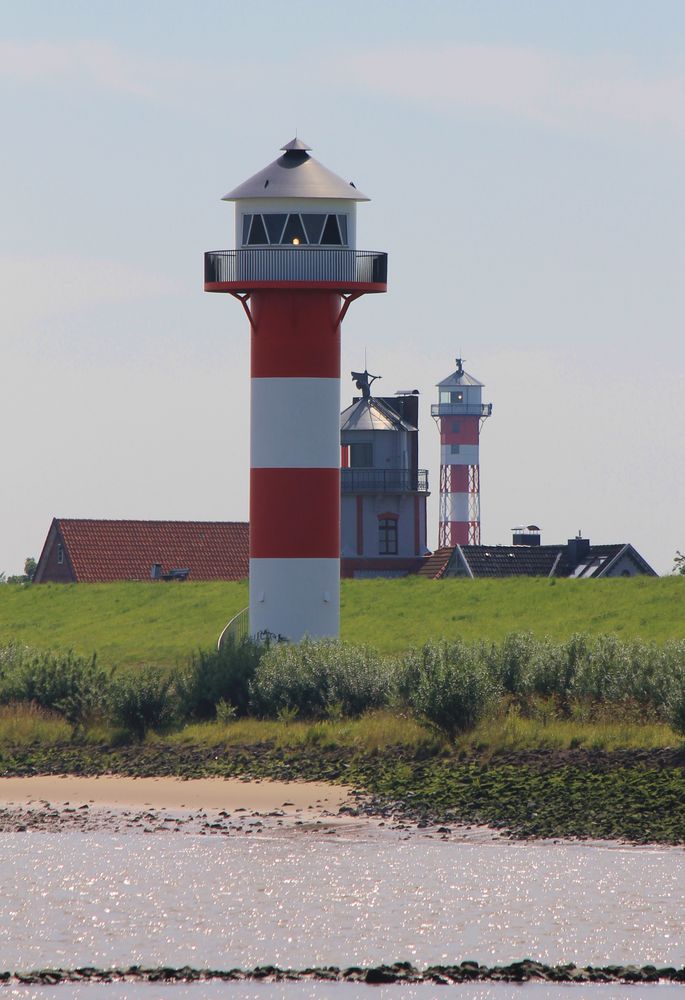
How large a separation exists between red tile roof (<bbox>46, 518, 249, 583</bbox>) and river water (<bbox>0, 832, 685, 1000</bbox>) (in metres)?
46.6

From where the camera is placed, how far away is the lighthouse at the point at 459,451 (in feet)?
386

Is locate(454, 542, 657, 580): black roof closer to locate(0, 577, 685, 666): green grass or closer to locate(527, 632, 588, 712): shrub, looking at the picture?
locate(0, 577, 685, 666): green grass

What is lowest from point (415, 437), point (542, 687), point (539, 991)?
point (539, 991)

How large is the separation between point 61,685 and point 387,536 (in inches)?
1691

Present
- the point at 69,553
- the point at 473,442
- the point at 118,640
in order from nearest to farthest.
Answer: the point at 118,640, the point at 69,553, the point at 473,442

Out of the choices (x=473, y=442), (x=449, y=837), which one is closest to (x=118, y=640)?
(x=449, y=837)

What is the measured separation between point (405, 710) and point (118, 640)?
68.9 feet

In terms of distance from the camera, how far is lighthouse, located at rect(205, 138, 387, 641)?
38562 mm

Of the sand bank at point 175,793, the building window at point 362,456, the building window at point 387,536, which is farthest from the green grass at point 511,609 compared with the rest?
the building window at point 362,456

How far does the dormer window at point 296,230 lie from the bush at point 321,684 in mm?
7934

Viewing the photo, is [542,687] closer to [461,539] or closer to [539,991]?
[539,991]

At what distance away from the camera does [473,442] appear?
12469 cm

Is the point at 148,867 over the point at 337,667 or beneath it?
beneath

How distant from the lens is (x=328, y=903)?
76.8 ft
